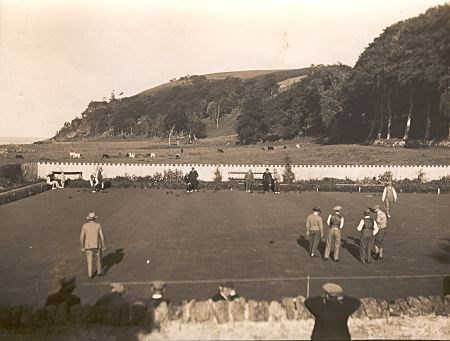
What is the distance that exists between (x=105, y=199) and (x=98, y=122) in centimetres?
15626

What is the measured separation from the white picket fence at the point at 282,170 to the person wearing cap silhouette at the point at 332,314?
911 inches

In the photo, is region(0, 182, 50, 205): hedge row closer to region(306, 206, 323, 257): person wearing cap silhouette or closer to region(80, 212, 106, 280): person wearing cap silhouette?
region(80, 212, 106, 280): person wearing cap silhouette

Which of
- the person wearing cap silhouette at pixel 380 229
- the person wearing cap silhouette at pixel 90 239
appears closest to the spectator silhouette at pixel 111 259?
the person wearing cap silhouette at pixel 90 239

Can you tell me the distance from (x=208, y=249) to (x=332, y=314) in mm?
7130

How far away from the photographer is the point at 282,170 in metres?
30.0

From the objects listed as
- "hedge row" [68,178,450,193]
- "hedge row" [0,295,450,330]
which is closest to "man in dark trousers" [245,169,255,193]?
"hedge row" [68,178,450,193]

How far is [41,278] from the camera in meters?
10.8

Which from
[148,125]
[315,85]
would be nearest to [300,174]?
[315,85]

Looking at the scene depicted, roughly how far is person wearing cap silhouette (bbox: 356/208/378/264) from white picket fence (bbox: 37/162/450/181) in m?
17.8

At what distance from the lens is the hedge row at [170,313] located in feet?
23.2

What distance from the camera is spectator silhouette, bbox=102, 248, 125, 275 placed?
Answer: 11.6 meters

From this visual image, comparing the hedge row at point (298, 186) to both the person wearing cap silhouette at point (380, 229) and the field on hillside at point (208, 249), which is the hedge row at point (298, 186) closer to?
the field on hillside at point (208, 249)

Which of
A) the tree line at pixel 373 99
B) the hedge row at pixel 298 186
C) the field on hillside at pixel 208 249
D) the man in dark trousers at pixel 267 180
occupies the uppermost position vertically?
the tree line at pixel 373 99

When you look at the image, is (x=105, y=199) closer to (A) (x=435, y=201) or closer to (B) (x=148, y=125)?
(A) (x=435, y=201)
